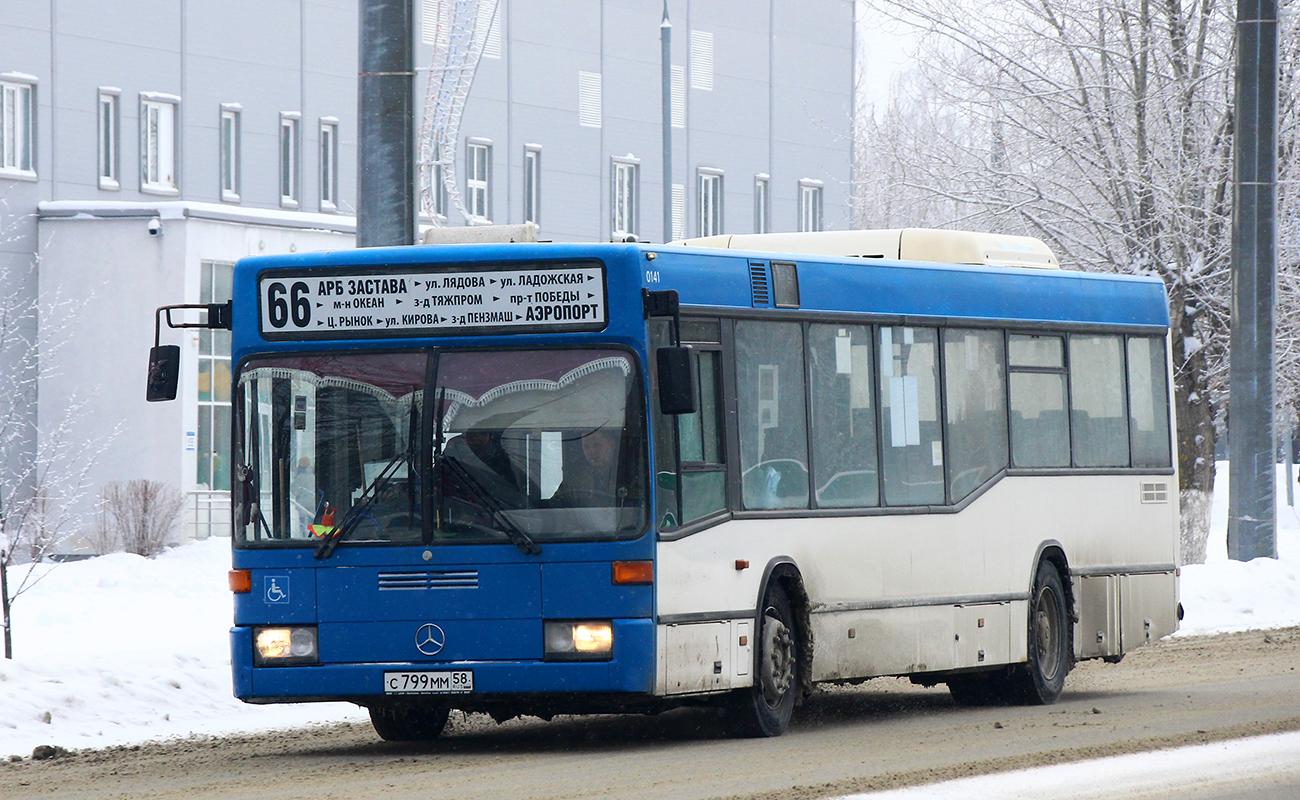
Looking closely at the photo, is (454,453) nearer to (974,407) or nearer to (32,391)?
(974,407)

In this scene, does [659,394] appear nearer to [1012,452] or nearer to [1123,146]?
[1012,452]

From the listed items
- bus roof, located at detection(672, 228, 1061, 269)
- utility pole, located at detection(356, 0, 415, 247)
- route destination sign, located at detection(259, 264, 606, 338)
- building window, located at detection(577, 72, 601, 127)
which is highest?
building window, located at detection(577, 72, 601, 127)

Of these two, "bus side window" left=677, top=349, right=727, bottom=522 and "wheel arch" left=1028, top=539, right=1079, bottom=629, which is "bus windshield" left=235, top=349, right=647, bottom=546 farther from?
"wheel arch" left=1028, top=539, right=1079, bottom=629

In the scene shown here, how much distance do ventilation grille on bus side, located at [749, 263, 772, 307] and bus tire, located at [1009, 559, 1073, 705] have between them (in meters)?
3.48

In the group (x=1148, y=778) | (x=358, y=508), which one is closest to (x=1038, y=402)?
(x=1148, y=778)

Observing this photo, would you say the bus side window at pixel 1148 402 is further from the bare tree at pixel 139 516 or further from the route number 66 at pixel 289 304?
the bare tree at pixel 139 516

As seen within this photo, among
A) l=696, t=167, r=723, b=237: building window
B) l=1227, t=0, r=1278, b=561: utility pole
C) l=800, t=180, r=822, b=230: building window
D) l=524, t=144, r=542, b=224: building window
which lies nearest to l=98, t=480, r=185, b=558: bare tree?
l=1227, t=0, r=1278, b=561: utility pole

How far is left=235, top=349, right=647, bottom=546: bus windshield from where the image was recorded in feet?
36.0

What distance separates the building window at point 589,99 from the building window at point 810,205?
27.3 ft

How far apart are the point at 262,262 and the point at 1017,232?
19282 millimetres

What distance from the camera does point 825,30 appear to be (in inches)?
2138

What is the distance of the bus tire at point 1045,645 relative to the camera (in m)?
14.6

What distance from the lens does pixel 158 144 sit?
38.1 m

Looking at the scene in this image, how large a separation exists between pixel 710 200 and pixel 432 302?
40.0m
